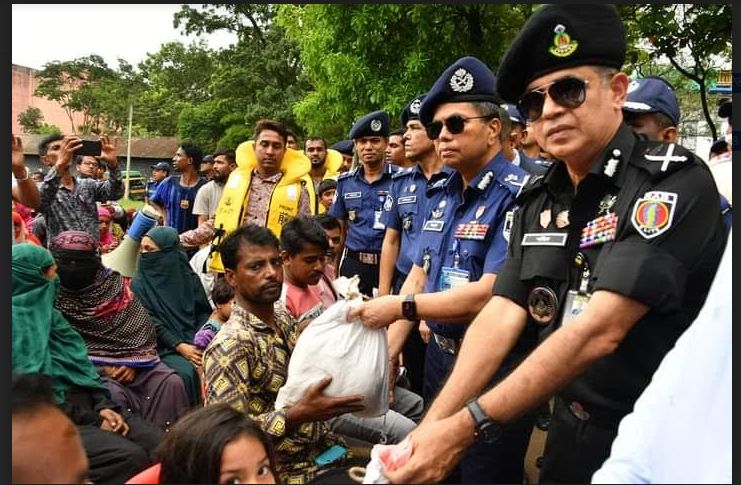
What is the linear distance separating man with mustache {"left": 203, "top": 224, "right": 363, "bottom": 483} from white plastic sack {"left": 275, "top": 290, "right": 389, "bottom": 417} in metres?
0.04

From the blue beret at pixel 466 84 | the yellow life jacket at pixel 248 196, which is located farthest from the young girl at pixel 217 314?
the blue beret at pixel 466 84

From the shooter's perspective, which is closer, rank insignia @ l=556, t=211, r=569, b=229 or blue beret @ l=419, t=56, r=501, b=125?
rank insignia @ l=556, t=211, r=569, b=229

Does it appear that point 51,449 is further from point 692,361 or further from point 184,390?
point 184,390

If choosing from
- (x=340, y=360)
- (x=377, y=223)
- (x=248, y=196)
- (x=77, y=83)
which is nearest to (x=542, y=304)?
(x=340, y=360)

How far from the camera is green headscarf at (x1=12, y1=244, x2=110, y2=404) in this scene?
3.06m

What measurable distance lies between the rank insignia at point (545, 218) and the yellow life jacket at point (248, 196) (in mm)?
3613

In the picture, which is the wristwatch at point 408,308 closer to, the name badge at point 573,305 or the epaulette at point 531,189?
the epaulette at point 531,189

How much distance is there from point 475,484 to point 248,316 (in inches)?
42.7

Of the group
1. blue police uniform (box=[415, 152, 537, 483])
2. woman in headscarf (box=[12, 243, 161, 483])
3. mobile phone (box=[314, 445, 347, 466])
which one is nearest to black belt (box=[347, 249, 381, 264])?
blue police uniform (box=[415, 152, 537, 483])

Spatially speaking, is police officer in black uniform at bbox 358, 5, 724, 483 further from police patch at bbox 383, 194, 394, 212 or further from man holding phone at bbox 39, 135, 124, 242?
man holding phone at bbox 39, 135, 124, 242

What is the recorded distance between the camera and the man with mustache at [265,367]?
2.41 meters

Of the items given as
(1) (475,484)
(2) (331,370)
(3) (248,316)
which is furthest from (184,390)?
(1) (475,484)

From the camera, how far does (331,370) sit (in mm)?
2459

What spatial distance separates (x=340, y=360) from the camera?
8.10 feet
